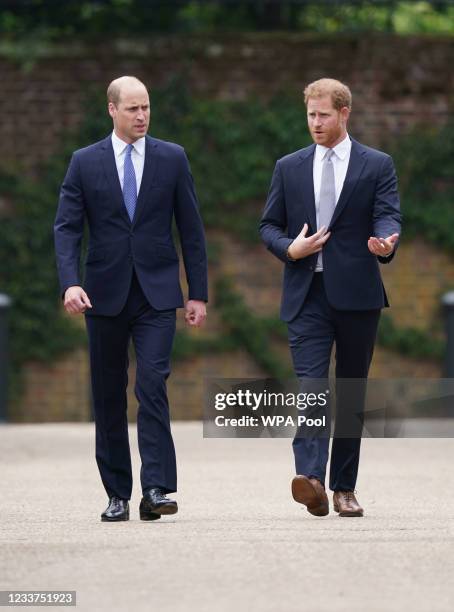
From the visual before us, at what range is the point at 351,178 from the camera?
7.50 metres

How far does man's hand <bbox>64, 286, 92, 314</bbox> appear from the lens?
725 cm

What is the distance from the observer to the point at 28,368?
14930 mm

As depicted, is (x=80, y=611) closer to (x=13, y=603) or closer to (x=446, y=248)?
(x=13, y=603)

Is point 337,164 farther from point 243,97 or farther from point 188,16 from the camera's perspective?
point 188,16

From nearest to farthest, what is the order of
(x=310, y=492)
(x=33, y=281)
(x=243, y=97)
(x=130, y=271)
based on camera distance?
1. (x=310, y=492)
2. (x=130, y=271)
3. (x=33, y=281)
4. (x=243, y=97)

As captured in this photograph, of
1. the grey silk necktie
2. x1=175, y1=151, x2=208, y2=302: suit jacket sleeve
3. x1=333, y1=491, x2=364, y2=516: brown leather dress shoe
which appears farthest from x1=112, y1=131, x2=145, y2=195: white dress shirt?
x1=333, y1=491, x2=364, y2=516: brown leather dress shoe

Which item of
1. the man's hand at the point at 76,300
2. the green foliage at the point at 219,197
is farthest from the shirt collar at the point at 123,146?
the green foliage at the point at 219,197

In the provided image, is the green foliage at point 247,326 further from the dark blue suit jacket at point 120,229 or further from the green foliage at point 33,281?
the dark blue suit jacket at point 120,229

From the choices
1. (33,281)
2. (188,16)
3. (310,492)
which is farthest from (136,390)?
(188,16)

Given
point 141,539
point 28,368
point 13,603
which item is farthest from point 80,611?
point 28,368

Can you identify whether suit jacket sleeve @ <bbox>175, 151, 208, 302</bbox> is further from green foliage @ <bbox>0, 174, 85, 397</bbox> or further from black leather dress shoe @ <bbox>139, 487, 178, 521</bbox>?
green foliage @ <bbox>0, 174, 85, 397</bbox>

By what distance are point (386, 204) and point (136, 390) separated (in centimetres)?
134

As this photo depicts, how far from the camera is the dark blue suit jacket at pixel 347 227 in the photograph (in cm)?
746

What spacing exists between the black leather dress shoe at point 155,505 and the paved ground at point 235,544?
5 centimetres
